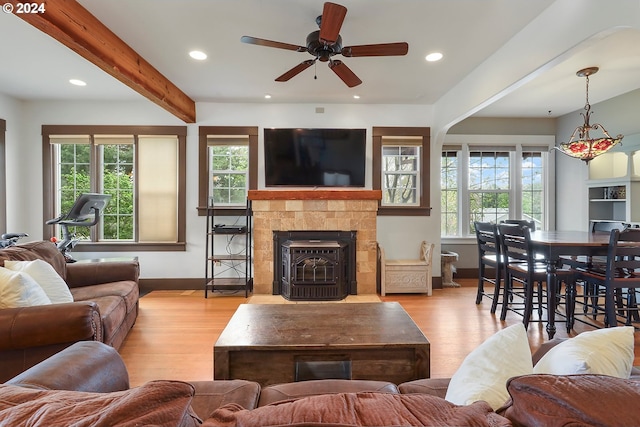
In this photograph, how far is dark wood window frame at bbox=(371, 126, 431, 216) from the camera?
449cm

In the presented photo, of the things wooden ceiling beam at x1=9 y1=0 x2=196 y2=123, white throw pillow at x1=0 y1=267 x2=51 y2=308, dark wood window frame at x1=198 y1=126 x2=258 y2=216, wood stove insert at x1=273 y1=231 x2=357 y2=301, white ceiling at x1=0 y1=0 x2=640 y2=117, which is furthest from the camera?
dark wood window frame at x1=198 y1=126 x2=258 y2=216

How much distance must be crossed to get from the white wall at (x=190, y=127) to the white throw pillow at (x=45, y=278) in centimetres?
221

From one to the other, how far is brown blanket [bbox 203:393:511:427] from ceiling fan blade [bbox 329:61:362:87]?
2394mm

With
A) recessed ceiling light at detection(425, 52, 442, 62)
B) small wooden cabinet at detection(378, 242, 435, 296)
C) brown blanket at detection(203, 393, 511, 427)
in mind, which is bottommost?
small wooden cabinet at detection(378, 242, 435, 296)

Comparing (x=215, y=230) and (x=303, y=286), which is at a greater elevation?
(x=215, y=230)

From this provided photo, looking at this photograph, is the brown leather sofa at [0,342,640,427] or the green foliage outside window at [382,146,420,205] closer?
the brown leather sofa at [0,342,640,427]

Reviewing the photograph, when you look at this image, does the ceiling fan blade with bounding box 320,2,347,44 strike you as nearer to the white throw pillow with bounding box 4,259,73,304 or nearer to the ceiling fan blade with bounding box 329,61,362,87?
the ceiling fan blade with bounding box 329,61,362,87

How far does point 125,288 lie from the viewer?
2.82 meters

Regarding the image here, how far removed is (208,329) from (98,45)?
265 cm

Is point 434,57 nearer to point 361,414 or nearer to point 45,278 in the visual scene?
point 361,414

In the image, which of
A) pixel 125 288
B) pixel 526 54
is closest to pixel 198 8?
pixel 125 288

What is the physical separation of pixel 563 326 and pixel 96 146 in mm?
6285

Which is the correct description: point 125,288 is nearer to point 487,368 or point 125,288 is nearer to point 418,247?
point 487,368

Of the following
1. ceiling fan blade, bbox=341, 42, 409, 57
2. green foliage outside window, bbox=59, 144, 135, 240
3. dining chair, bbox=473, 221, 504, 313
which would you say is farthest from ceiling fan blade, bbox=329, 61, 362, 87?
green foliage outside window, bbox=59, 144, 135, 240
